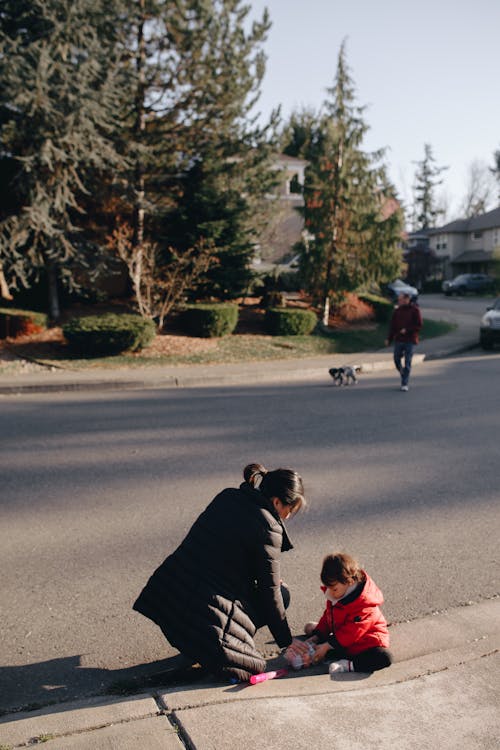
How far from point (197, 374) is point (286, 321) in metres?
6.43

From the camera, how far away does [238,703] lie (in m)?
3.09

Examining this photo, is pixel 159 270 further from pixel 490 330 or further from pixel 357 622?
pixel 357 622

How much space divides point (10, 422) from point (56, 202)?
9740 mm

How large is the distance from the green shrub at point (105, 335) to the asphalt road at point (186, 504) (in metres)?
5.19

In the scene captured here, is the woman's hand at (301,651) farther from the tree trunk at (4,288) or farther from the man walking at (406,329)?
→ the tree trunk at (4,288)

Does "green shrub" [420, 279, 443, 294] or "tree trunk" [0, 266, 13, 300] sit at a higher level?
"green shrub" [420, 279, 443, 294]

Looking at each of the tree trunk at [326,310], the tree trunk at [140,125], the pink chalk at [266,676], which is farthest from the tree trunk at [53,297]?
the pink chalk at [266,676]

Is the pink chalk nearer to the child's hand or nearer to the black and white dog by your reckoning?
the child's hand

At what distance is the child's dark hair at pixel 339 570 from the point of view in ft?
12.0

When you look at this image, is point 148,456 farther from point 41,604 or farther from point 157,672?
point 157,672

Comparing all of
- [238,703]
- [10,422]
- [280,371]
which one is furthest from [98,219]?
[238,703]

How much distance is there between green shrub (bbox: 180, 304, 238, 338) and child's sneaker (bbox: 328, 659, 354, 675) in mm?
16166

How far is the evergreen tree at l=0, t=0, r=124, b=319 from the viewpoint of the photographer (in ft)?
55.9

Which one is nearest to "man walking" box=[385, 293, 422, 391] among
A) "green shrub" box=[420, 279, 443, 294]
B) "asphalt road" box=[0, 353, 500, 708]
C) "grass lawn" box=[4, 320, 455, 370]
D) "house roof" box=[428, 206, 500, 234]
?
"asphalt road" box=[0, 353, 500, 708]
